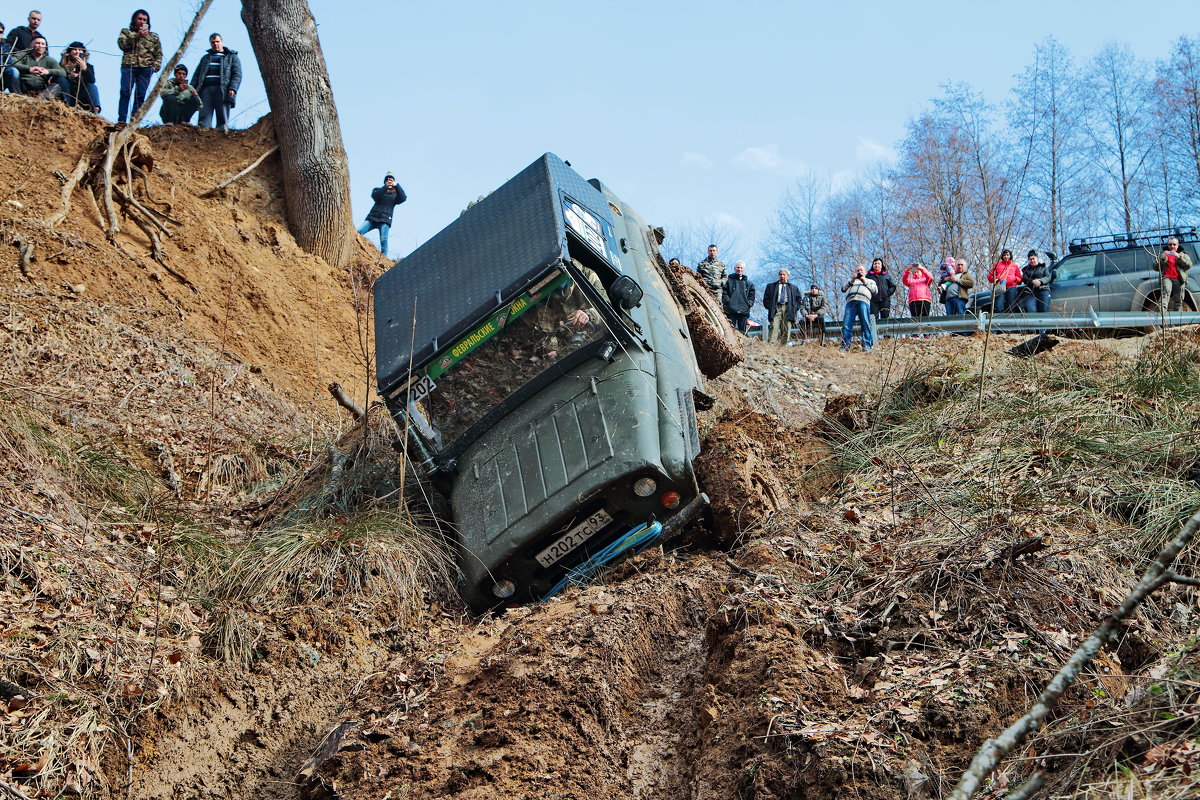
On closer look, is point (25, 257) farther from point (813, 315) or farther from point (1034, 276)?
point (1034, 276)

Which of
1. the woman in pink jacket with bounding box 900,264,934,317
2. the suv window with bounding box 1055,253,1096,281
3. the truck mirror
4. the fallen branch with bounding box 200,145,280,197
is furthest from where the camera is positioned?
the woman in pink jacket with bounding box 900,264,934,317

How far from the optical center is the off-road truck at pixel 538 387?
20.1 feet

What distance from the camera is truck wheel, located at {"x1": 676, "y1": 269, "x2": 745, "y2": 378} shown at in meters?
9.51

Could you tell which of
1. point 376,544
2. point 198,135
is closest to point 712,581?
point 376,544

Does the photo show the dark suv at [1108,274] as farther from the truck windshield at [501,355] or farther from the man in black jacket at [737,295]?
the truck windshield at [501,355]

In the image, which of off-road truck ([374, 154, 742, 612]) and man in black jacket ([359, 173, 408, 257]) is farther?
man in black jacket ([359, 173, 408, 257])

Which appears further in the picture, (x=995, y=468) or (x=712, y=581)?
(x=995, y=468)

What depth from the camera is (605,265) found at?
24.6 feet

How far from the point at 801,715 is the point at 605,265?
4121mm

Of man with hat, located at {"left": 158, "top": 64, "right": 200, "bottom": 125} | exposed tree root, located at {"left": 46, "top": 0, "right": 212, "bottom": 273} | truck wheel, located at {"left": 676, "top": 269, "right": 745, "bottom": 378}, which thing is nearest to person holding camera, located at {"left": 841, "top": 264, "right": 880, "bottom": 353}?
truck wheel, located at {"left": 676, "top": 269, "right": 745, "bottom": 378}

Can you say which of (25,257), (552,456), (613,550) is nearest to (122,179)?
(25,257)

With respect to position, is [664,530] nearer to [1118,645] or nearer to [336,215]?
[1118,645]

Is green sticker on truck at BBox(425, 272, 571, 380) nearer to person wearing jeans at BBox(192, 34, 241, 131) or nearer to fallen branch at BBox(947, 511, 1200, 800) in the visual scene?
Answer: fallen branch at BBox(947, 511, 1200, 800)

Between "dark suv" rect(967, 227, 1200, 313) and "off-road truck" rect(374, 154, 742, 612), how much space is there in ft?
25.7
